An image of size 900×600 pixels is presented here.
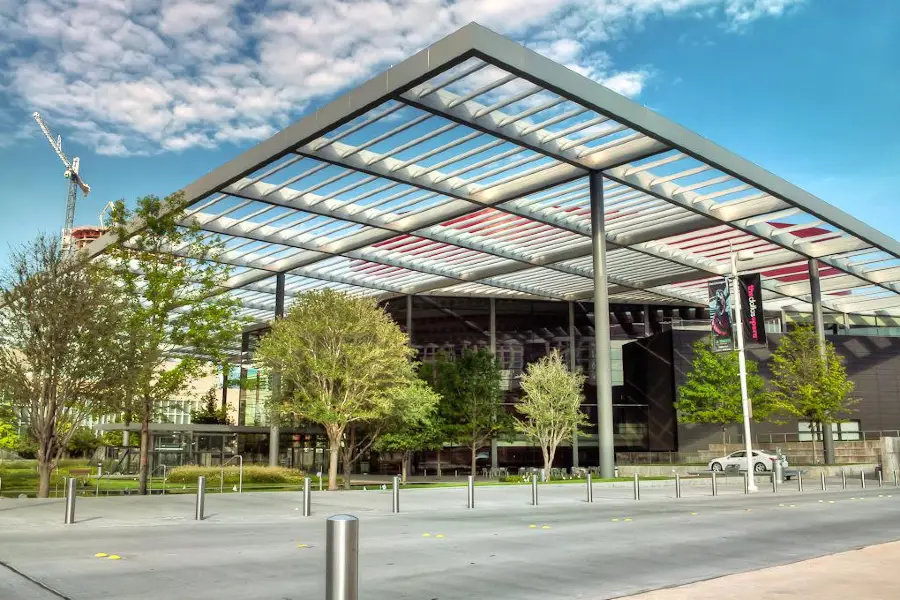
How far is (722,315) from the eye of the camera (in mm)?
27250

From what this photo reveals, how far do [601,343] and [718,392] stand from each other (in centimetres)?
1586

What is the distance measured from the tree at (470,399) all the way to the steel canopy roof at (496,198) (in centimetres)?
533

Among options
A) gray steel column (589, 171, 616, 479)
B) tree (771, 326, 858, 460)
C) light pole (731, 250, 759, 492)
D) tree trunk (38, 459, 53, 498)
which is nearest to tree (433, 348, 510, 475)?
gray steel column (589, 171, 616, 479)

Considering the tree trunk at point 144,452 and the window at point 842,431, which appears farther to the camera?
the window at point 842,431

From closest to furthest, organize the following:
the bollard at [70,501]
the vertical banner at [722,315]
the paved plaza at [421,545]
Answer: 1. the paved plaza at [421,545]
2. the bollard at [70,501]
3. the vertical banner at [722,315]

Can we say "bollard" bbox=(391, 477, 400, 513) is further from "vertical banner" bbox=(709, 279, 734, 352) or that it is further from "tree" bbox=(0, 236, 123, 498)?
"vertical banner" bbox=(709, 279, 734, 352)

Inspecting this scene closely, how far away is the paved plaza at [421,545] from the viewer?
747 cm

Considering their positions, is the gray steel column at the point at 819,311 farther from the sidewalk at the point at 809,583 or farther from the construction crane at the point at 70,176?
the construction crane at the point at 70,176

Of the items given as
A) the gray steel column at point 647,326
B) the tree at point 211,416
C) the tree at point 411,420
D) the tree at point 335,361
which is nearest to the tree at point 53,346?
the tree at point 335,361

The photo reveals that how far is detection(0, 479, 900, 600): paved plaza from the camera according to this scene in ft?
24.5

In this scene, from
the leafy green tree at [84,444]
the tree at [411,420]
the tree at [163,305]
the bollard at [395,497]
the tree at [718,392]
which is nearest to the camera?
the bollard at [395,497]

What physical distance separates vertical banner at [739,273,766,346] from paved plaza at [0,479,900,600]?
28.8 feet

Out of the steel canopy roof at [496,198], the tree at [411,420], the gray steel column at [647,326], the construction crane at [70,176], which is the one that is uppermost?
the construction crane at [70,176]

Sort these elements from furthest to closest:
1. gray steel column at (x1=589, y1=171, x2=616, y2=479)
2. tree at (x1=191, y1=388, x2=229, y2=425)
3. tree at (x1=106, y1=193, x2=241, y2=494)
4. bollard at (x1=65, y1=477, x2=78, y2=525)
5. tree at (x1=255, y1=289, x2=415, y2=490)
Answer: tree at (x1=191, y1=388, x2=229, y2=425), gray steel column at (x1=589, y1=171, x2=616, y2=479), tree at (x1=255, y1=289, x2=415, y2=490), tree at (x1=106, y1=193, x2=241, y2=494), bollard at (x1=65, y1=477, x2=78, y2=525)
